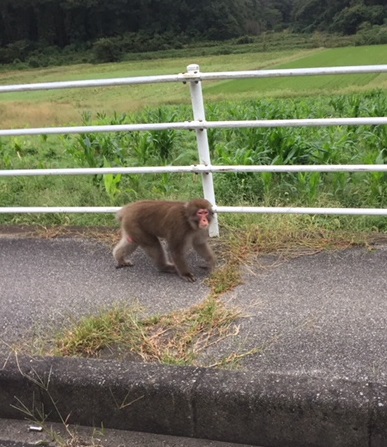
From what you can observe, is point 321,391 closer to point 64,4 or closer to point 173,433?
A: point 173,433

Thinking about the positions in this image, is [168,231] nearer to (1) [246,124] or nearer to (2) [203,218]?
(2) [203,218]

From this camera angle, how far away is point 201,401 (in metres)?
2.41

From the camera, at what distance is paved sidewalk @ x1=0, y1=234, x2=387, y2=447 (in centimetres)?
231

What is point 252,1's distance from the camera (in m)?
90.2

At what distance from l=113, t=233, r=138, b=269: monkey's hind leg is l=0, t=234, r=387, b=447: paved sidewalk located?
0.08 meters

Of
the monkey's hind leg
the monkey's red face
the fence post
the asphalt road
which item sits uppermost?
the fence post

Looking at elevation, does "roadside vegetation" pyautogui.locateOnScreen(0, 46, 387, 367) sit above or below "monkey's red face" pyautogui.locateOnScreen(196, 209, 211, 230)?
below

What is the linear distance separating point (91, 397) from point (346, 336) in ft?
4.20

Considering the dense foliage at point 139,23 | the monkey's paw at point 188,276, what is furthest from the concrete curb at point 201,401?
the dense foliage at point 139,23

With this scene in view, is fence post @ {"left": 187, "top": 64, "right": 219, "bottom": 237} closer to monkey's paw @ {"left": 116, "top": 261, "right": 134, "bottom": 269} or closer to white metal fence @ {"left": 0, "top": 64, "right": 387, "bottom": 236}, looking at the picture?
white metal fence @ {"left": 0, "top": 64, "right": 387, "bottom": 236}

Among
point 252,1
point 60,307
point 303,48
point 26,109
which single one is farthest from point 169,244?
point 252,1

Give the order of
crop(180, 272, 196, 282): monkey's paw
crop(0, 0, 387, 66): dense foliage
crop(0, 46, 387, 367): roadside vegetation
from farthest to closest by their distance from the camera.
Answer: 1. crop(0, 0, 387, 66): dense foliage
2. crop(180, 272, 196, 282): monkey's paw
3. crop(0, 46, 387, 367): roadside vegetation

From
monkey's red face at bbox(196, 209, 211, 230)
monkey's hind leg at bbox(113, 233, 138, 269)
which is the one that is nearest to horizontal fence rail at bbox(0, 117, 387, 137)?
monkey's red face at bbox(196, 209, 211, 230)

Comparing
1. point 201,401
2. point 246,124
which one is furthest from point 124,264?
point 201,401
